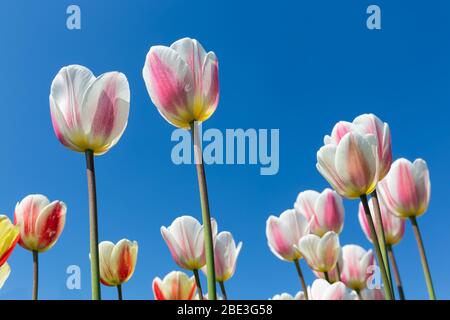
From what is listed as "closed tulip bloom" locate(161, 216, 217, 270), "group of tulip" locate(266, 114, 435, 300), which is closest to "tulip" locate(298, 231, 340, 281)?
"group of tulip" locate(266, 114, 435, 300)

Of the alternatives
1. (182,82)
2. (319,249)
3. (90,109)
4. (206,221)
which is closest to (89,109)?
(90,109)

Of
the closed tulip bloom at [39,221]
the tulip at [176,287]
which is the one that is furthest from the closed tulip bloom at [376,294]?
the closed tulip bloom at [39,221]

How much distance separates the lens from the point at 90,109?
0.84m

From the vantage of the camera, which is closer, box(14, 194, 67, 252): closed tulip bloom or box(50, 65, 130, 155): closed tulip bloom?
box(50, 65, 130, 155): closed tulip bloom

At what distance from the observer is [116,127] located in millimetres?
849

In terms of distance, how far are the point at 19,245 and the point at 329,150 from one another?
665mm

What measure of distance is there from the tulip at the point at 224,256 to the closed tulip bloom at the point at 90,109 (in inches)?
21.5

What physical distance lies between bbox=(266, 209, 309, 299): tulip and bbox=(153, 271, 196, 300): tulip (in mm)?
321

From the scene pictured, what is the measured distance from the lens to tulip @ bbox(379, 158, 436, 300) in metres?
1.37

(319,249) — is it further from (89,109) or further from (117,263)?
(89,109)

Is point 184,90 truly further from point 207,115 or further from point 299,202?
point 299,202

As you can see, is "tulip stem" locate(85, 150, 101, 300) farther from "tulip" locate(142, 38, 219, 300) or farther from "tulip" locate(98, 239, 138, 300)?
"tulip" locate(98, 239, 138, 300)
